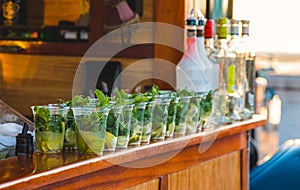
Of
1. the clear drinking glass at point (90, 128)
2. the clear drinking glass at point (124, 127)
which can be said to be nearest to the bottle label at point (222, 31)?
the clear drinking glass at point (124, 127)

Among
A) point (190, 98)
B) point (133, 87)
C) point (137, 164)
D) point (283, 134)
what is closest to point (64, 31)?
point (133, 87)

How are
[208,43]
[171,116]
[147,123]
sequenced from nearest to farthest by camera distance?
1. [147,123]
2. [171,116]
3. [208,43]

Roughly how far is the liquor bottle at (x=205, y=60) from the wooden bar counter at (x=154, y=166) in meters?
0.22

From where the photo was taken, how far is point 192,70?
304 centimetres

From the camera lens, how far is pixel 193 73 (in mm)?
3035

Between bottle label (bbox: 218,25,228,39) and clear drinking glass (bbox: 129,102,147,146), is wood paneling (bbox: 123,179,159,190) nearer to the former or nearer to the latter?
clear drinking glass (bbox: 129,102,147,146)

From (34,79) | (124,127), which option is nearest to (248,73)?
(34,79)

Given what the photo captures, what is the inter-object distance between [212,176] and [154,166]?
1.88 ft

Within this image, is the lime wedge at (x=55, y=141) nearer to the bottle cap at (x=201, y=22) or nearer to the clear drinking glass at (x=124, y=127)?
the clear drinking glass at (x=124, y=127)

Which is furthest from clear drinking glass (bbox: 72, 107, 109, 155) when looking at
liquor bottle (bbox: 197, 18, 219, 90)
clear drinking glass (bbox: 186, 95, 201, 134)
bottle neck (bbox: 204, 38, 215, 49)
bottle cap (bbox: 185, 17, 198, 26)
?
bottle neck (bbox: 204, 38, 215, 49)

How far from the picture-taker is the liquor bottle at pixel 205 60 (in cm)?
307

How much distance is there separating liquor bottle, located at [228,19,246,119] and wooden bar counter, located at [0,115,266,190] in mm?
97

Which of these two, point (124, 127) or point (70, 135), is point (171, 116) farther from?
point (70, 135)

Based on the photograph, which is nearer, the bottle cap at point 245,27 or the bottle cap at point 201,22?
the bottle cap at point 201,22
